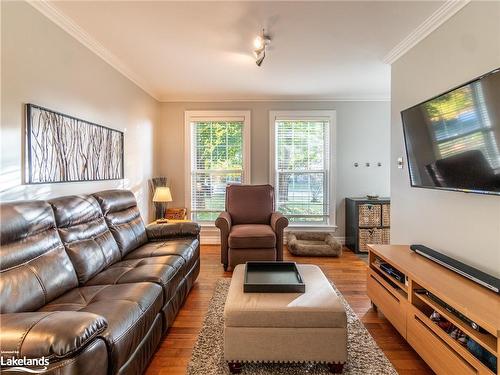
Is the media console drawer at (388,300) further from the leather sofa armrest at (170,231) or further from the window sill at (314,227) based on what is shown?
the window sill at (314,227)

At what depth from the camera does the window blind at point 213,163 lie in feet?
14.9

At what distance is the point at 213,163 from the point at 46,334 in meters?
3.71

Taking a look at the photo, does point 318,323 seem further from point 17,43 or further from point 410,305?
point 17,43

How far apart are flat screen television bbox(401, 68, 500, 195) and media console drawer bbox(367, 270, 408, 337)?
33.7 inches

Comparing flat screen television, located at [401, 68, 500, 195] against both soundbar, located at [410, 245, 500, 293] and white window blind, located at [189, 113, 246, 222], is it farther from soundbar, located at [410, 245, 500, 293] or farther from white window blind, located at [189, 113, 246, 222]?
white window blind, located at [189, 113, 246, 222]

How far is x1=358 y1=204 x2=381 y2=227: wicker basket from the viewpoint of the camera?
4.05 m

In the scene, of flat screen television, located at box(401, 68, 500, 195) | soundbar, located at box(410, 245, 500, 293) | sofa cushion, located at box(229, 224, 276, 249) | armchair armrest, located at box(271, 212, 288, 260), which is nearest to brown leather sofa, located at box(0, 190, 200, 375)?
sofa cushion, located at box(229, 224, 276, 249)

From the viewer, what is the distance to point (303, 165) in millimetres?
4555

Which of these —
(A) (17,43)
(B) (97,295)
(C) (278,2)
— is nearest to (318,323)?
(B) (97,295)

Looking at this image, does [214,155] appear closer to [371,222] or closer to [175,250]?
[175,250]

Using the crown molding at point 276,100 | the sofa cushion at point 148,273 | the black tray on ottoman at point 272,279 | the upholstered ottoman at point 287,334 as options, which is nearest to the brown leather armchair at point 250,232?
the black tray on ottoman at point 272,279

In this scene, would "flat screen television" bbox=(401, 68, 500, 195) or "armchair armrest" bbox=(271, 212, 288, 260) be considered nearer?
"flat screen television" bbox=(401, 68, 500, 195)

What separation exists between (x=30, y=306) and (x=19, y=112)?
1.26 metres

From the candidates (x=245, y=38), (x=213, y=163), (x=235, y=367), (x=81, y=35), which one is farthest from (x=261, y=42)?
(x=235, y=367)
